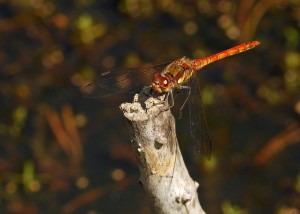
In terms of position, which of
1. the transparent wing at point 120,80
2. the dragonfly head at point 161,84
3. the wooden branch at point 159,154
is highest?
the transparent wing at point 120,80

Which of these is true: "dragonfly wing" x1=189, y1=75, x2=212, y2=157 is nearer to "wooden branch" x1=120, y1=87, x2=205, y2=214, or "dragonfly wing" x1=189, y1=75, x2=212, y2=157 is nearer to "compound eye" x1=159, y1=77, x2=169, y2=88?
"compound eye" x1=159, y1=77, x2=169, y2=88

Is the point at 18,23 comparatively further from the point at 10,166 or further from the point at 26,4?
the point at 10,166

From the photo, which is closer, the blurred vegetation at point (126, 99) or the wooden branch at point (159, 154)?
the wooden branch at point (159, 154)

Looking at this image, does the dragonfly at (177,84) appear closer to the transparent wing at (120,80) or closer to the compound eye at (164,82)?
the transparent wing at (120,80)

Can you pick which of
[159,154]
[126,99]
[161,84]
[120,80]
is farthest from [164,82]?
[126,99]

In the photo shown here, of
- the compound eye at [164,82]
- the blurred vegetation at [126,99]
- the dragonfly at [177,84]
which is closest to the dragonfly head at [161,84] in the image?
the compound eye at [164,82]

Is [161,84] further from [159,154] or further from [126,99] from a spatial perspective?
[126,99]

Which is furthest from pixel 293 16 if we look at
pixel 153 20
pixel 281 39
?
pixel 153 20
